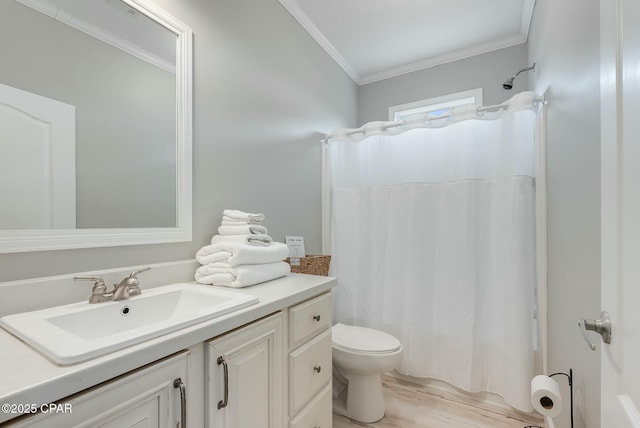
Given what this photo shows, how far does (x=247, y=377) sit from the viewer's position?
0.93 m

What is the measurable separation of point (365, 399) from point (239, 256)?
1.22 m

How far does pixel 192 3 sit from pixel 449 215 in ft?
6.23

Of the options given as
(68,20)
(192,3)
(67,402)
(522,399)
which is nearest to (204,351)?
(67,402)

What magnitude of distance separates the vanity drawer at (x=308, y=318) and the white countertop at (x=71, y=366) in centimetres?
27

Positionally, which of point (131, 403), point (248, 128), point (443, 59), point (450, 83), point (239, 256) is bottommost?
point (131, 403)

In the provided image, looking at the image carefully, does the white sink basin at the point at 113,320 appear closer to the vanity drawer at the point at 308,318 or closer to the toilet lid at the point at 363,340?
the vanity drawer at the point at 308,318

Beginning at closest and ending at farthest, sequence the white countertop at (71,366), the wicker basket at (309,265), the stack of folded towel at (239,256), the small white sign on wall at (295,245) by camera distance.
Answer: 1. the white countertop at (71,366)
2. the stack of folded towel at (239,256)
3. the wicker basket at (309,265)
4. the small white sign on wall at (295,245)

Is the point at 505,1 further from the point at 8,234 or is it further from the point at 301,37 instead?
the point at 8,234

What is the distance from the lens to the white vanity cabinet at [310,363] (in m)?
1.14

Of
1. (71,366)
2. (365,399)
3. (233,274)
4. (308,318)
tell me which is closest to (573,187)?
(308,318)

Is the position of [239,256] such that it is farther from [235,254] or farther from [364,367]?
[364,367]

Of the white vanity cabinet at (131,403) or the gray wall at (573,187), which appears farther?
the gray wall at (573,187)

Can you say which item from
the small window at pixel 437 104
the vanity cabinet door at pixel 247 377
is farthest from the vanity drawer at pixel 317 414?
the small window at pixel 437 104

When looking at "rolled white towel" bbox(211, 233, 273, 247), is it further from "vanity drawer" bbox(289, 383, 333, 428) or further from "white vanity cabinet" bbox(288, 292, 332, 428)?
"vanity drawer" bbox(289, 383, 333, 428)
